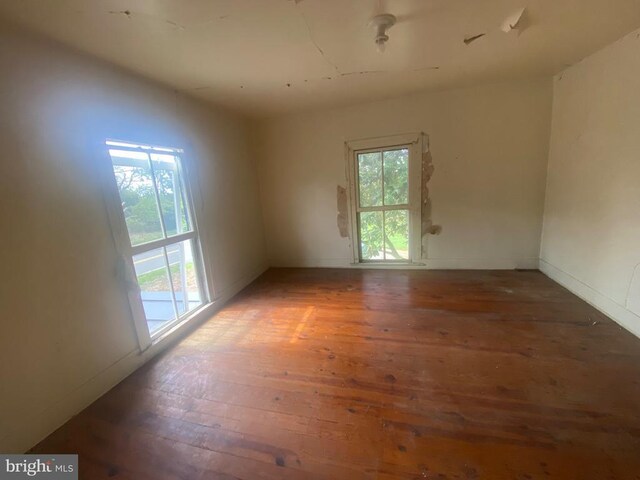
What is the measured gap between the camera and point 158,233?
234 centimetres

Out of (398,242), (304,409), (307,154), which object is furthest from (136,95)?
(398,242)

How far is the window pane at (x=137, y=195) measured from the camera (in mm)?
2043

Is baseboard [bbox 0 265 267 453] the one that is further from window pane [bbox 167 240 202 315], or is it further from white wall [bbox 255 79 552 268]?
white wall [bbox 255 79 552 268]

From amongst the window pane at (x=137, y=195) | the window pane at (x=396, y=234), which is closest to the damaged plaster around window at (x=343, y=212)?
the window pane at (x=396, y=234)

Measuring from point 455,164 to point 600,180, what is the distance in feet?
4.39

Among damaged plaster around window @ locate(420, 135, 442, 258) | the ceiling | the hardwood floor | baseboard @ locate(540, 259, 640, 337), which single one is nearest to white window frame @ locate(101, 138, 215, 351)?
the hardwood floor

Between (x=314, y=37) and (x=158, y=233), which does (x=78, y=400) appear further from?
(x=314, y=37)

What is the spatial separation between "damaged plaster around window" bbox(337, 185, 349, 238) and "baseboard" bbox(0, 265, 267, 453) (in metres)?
2.32

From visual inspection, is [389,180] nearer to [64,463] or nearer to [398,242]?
[398,242]

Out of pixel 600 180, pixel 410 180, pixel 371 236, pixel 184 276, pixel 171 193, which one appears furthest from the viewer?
pixel 371 236

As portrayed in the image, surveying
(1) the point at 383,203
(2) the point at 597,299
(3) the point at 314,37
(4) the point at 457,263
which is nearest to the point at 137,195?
(3) the point at 314,37

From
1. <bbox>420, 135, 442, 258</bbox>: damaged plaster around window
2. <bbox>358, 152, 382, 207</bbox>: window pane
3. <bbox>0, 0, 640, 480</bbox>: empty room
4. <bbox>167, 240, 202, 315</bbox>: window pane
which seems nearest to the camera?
<bbox>0, 0, 640, 480</bbox>: empty room

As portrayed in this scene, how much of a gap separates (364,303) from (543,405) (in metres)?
1.59

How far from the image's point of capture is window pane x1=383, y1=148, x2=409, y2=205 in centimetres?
350
